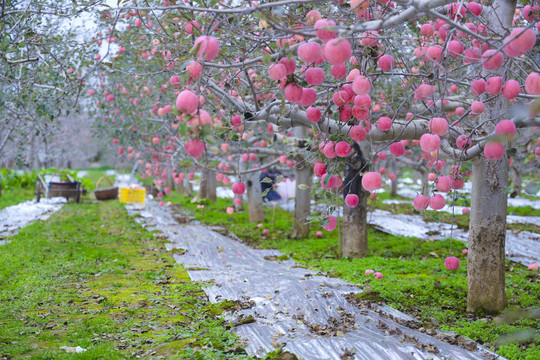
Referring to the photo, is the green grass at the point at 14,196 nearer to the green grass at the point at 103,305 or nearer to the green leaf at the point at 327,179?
the green grass at the point at 103,305

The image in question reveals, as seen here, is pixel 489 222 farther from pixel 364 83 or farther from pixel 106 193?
pixel 106 193

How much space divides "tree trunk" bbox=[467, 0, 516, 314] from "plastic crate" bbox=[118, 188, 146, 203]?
12890mm

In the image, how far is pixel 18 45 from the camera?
4.24m

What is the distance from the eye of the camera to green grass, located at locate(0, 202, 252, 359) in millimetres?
3084

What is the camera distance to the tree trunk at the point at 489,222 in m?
3.56

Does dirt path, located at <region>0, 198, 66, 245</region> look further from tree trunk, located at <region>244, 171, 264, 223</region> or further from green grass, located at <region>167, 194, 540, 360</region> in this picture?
tree trunk, located at <region>244, 171, 264, 223</region>

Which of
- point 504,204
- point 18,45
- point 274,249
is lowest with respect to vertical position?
point 274,249

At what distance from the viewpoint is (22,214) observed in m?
11.1

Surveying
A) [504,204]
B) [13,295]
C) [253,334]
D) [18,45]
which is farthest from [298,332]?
[18,45]

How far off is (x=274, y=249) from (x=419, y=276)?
9.38 feet

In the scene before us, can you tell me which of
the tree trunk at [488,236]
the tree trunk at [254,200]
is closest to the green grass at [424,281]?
the tree trunk at [488,236]

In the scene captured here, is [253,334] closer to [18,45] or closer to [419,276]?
[419,276]

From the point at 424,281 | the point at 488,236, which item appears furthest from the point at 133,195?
the point at 488,236

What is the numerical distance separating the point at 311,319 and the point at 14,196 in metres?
13.7
